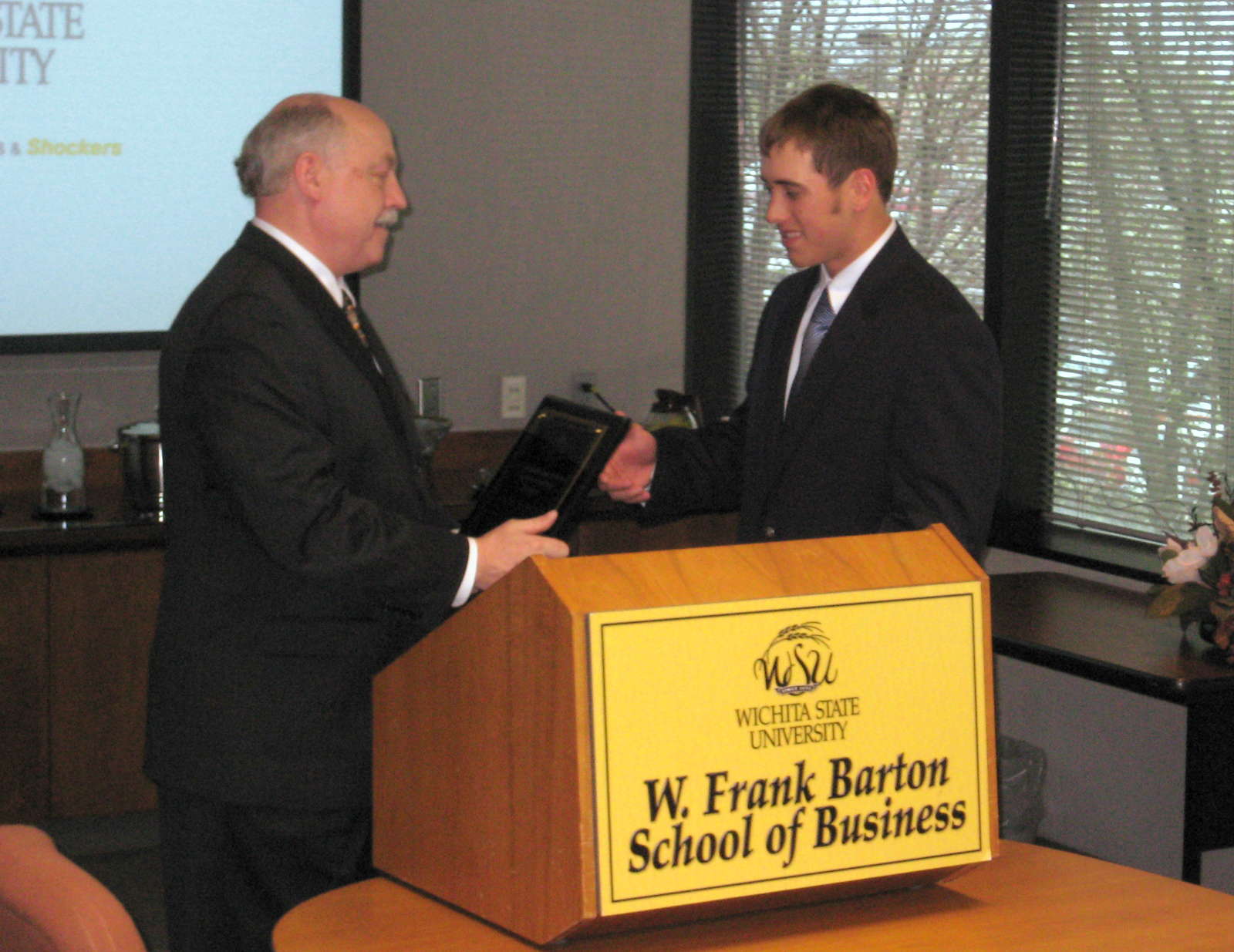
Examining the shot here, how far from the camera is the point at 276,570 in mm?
1654

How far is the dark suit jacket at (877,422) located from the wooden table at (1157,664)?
355mm

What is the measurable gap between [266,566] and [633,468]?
2.45 ft

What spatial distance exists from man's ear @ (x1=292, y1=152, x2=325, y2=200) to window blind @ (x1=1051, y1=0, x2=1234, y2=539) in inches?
79.5

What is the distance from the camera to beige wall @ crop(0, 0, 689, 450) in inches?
155

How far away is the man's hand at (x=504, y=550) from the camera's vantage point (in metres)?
1.57

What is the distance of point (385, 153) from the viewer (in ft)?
6.01

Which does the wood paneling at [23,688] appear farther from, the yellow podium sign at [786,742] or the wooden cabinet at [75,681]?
the yellow podium sign at [786,742]

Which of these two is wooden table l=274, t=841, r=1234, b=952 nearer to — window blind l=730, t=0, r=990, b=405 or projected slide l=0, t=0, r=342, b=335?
window blind l=730, t=0, r=990, b=405

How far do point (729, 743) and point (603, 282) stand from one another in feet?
10.9

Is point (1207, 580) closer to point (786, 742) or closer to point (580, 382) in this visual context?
point (786, 742)

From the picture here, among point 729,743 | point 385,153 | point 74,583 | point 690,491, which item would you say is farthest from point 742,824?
point 74,583

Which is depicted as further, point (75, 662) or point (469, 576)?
point (75, 662)

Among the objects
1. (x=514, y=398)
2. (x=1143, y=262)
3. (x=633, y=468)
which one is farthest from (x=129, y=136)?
(x=1143, y=262)

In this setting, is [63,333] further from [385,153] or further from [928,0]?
[928,0]
